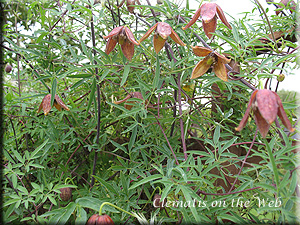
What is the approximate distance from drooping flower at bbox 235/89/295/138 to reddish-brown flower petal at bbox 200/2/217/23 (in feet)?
0.81

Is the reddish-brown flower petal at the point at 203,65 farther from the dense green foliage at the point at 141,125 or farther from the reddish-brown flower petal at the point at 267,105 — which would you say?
the reddish-brown flower petal at the point at 267,105

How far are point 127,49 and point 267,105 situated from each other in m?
0.40

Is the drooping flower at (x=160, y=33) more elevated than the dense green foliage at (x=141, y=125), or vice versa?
the drooping flower at (x=160, y=33)

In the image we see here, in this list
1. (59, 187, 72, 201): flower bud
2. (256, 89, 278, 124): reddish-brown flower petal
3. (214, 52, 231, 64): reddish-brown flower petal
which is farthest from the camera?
(59, 187, 72, 201): flower bud

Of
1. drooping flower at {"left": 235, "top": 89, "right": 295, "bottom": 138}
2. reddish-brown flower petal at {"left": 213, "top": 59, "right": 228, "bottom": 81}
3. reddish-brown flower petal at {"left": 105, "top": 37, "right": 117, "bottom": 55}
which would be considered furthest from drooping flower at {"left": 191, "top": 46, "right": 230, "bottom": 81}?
reddish-brown flower petal at {"left": 105, "top": 37, "right": 117, "bottom": 55}

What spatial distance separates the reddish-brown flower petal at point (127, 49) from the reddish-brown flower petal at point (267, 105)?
0.36 metres

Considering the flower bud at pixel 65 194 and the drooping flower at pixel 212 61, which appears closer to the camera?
the drooping flower at pixel 212 61

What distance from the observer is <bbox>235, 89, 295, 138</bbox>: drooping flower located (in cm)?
44

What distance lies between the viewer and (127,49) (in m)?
0.64

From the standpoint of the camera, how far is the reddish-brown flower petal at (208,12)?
597 millimetres

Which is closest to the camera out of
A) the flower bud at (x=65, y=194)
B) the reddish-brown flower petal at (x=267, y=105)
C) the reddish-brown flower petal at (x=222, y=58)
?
the reddish-brown flower petal at (x=267, y=105)

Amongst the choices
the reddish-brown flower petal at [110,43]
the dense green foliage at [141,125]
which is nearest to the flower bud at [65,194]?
the dense green foliage at [141,125]

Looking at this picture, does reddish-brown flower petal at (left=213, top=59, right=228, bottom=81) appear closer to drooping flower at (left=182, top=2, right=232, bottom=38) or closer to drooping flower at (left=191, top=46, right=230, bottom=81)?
drooping flower at (left=191, top=46, right=230, bottom=81)

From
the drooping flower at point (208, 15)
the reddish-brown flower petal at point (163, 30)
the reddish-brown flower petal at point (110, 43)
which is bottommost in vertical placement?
the reddish-brown flower petal at point (110, 43)
